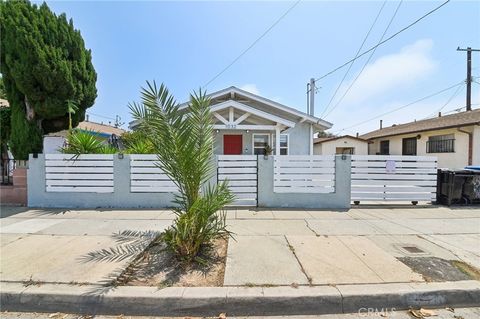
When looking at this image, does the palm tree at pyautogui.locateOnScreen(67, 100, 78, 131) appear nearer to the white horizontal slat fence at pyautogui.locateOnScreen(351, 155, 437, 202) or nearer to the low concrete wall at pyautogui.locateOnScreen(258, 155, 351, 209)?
the low concrete wall at pyautogui.locateOnScreen(258, 155, 351, 209)

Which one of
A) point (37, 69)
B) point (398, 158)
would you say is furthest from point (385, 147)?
point (37, 69)

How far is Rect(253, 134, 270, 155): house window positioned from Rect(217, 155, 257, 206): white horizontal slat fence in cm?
554

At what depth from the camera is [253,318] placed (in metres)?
2.73

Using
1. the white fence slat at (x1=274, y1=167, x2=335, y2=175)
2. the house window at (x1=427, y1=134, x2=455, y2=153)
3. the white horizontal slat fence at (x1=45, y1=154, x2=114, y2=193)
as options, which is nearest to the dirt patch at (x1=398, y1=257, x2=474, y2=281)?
the white fence slat at (x1=274, y1=167, x2=335, y2=175)

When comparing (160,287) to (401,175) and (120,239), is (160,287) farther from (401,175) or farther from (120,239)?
(401,175)

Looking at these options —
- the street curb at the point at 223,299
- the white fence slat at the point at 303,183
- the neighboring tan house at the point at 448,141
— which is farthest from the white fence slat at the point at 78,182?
the neighboring tan house at the point at 448,141

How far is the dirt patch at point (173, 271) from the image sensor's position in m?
3.14

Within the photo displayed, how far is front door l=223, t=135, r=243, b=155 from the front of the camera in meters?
12.3

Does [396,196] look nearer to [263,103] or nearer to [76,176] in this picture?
[263,103]

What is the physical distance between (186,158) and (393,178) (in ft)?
21.1

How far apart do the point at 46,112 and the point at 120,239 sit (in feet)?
17.7

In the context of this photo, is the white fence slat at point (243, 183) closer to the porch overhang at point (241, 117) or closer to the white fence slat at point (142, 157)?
the white fence slat at point (142, 157)

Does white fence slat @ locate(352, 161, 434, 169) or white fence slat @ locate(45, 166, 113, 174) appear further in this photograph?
white fence slat @ locate(352, 161, 434, 169)

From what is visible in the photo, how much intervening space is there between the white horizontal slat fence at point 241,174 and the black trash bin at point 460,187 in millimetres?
5620
